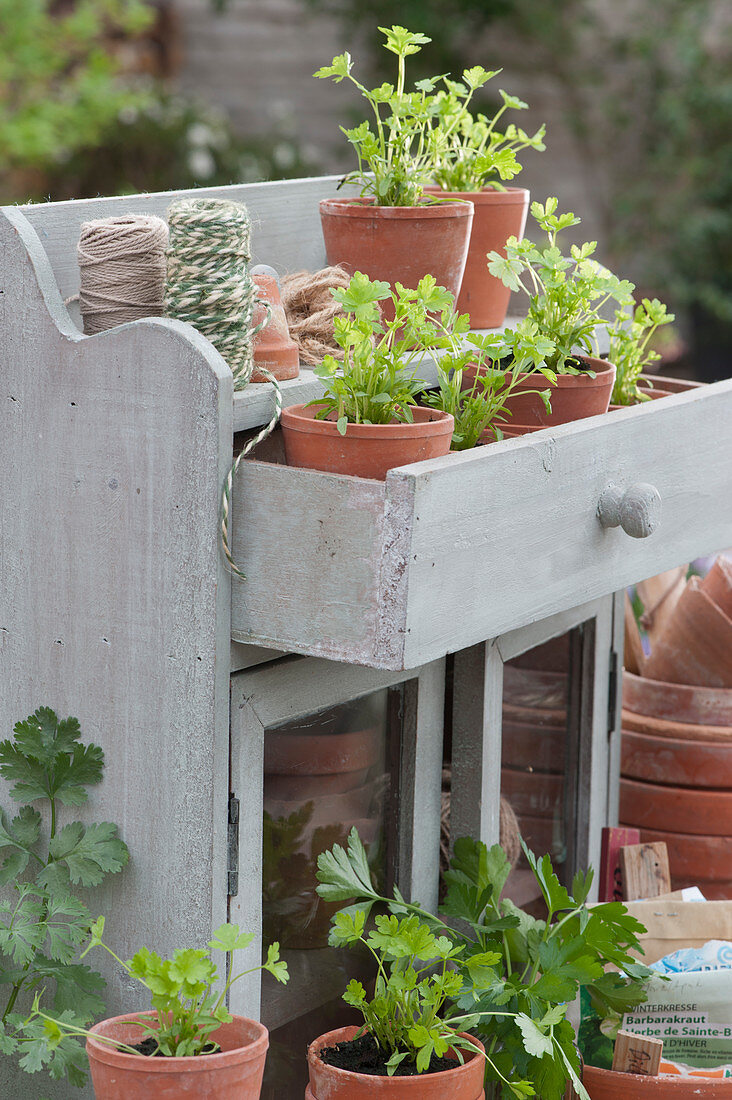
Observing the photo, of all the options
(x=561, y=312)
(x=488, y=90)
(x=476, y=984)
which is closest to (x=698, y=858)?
(x=476, y=984)

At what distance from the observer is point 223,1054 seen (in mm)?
1161

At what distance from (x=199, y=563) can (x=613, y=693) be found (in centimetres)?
96

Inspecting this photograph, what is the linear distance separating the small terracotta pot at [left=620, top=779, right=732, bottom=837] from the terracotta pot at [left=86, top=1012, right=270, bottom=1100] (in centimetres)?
108

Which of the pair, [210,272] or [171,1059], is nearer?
[171,1059]

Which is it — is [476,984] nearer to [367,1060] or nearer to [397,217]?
[367,1060]

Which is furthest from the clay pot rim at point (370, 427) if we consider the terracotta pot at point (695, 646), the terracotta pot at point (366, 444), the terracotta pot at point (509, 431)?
the terracotta pot at point (695, 646)

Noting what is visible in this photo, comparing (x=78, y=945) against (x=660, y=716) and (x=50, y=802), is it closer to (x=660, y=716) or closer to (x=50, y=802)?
(x=50, y=802)

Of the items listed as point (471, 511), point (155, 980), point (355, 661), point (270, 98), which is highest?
point (270, 98)

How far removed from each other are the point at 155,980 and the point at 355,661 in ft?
1.06

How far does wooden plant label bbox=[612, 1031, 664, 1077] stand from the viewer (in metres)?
1.55

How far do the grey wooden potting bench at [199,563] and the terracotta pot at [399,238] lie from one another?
20 cm

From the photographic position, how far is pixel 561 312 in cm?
150

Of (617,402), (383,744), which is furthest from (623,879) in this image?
(617,402)

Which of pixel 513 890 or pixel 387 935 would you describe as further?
pixel 513 890
